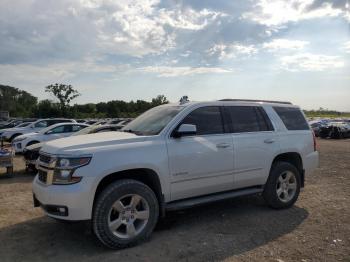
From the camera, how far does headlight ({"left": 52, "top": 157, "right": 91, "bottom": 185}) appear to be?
14.3 feet

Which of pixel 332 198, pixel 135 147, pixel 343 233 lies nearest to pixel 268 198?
pixel 343 233

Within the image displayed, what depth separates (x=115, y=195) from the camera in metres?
4.51

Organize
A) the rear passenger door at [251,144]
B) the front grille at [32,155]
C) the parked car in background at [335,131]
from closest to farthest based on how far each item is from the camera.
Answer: the rear passenger door at [251,144]
the front grille at [32,155]
the parked car in background at [335,131]

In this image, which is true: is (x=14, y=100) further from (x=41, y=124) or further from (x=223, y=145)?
(x=223, y=145)

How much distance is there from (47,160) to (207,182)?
231cm

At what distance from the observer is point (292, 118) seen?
22.3 feet

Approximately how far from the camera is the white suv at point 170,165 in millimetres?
4414

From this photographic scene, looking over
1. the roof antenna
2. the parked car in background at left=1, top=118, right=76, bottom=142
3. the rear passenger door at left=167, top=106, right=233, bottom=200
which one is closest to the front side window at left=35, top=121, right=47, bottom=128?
the parked car in background at left=1, top=118, right=76, bottom=142

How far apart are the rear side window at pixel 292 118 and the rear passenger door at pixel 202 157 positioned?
1528mm

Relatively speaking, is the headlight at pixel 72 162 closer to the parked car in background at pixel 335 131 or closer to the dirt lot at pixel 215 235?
the dirt lot at pixel 215 235

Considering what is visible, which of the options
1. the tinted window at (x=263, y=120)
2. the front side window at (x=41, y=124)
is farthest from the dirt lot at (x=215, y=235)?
the front side window at (x=41, y=124)

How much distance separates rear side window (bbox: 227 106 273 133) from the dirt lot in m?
1.48

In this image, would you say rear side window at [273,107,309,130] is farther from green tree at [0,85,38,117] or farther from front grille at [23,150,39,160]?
green tree at [0,85,38,117]

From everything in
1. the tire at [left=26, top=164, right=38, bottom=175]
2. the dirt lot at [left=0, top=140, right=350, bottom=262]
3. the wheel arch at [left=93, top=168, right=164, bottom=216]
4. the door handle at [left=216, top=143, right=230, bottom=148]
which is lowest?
the dirt lot at [left=0, top=140, right=350, bottom=262]
